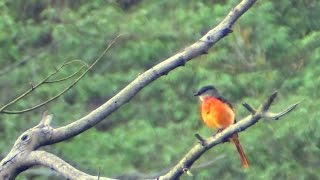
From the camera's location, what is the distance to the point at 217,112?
6.57 meters

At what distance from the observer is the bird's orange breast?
256 inches

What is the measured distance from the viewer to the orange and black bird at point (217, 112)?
21.3ft

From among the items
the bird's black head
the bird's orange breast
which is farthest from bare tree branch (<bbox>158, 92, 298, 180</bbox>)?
the bird's black head

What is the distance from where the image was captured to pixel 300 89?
9781 mm

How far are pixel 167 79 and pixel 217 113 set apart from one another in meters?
3.91

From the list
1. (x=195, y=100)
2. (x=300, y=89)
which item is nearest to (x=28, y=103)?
(x=195, y=100)

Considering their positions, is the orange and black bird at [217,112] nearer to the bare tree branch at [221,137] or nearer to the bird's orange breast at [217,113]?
the bird's orange breast at [217,113]

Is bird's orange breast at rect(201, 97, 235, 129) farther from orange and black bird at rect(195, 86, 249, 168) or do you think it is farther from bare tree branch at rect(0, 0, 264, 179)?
bare tree branch at rect(0, 0, 264, 179)

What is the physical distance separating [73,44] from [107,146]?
46.1 inches

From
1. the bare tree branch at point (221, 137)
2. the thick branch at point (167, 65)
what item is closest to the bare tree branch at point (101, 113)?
the thick branch at point (167, 65)

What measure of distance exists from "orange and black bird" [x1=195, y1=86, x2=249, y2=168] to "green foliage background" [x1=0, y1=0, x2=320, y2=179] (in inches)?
92.5

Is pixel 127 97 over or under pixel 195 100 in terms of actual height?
under

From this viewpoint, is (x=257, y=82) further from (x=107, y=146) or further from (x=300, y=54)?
(x=107, y=146)

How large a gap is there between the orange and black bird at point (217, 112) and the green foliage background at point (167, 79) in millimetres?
2350
